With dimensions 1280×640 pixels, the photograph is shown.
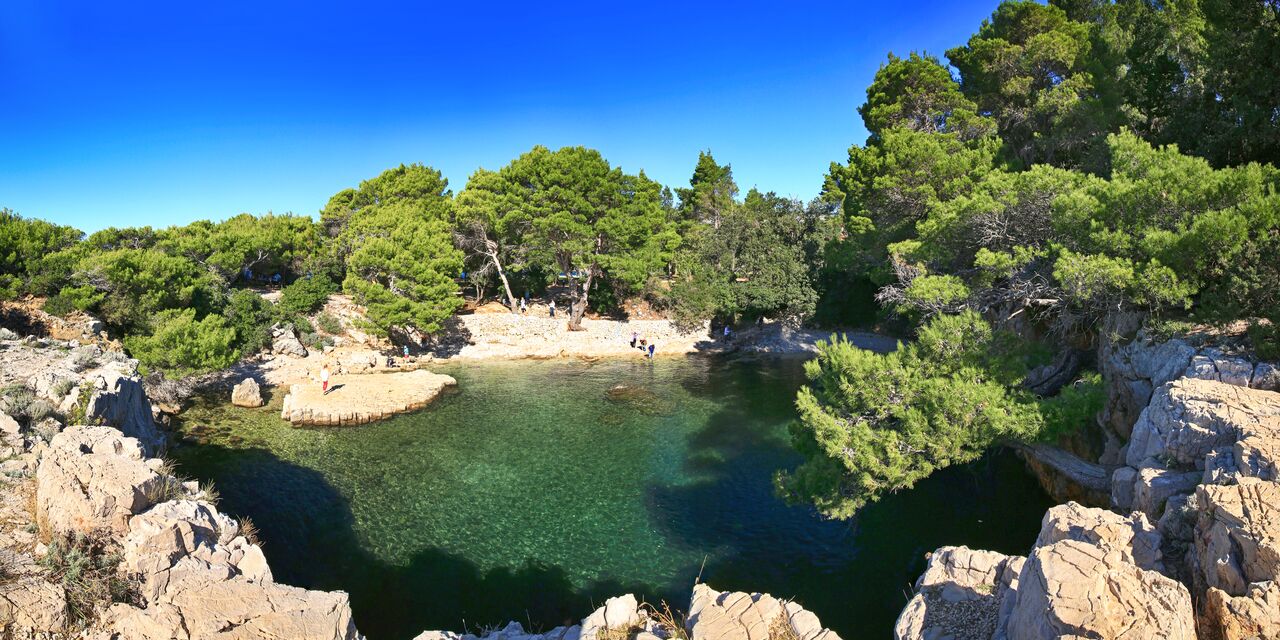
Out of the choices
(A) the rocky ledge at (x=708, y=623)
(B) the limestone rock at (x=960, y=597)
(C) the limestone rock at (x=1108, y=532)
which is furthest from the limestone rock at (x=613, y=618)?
(C) the limestone rock at (x=1108, y=532)

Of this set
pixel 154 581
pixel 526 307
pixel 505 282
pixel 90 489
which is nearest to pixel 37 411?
pixel 90 489

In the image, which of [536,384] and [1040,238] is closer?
[1040,238]

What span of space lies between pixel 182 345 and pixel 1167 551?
96.4ft

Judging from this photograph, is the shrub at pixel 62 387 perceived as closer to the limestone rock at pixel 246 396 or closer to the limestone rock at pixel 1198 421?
the limestone rock at pixel 246 396

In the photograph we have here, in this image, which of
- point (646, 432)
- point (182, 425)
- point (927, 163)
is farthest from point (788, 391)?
point (182, 425)

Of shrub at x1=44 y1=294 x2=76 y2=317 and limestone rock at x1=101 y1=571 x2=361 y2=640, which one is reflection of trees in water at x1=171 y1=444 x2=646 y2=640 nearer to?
limestone rock at x1=101 y1=571 x2=361 y2=640

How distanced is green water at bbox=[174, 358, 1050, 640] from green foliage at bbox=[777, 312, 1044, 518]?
2.56 meters

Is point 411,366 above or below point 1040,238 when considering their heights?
below

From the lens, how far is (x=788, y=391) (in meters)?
28.5

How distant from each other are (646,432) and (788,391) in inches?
369

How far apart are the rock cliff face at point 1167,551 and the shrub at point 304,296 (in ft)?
126

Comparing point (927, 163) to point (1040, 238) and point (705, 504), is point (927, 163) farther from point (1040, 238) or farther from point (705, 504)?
point (705, 504)

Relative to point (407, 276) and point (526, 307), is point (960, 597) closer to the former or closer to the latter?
point (407, 276)

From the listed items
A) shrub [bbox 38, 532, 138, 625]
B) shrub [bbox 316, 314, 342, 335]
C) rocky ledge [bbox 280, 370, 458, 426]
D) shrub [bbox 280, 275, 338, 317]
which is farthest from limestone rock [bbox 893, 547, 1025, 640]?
shrub [bbox 280, 275, 338, 317]
